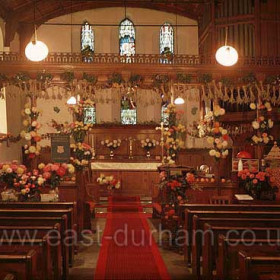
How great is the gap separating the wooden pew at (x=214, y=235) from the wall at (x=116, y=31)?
50.8ft

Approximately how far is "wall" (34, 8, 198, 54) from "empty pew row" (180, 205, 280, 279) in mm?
14220

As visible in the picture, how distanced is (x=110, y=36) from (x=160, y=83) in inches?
A: 439

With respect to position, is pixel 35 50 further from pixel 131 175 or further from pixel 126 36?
pixel 126 36

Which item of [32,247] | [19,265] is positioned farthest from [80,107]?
[19,265]

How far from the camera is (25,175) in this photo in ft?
24.4

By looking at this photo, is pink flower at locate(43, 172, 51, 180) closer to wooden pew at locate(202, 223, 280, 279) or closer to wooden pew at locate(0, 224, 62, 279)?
wooden pew at locate(0, 224, 62, 279)

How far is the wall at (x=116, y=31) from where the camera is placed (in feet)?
65.3

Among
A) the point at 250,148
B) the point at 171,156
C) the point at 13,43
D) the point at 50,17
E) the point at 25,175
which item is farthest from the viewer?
the point at 50,17

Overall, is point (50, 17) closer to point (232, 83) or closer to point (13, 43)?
point (13, 43)

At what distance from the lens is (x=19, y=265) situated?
353cm

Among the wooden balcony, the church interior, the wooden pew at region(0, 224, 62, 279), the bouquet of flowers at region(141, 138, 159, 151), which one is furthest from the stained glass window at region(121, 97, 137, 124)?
the wooden pew at region(0, 224, 62, 279)

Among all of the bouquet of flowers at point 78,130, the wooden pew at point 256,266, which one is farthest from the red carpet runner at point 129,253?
the wooden pew at point 256,266

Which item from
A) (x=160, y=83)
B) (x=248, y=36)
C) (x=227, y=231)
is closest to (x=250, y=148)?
(x=248, y=36)

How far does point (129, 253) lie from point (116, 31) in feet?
47.9
